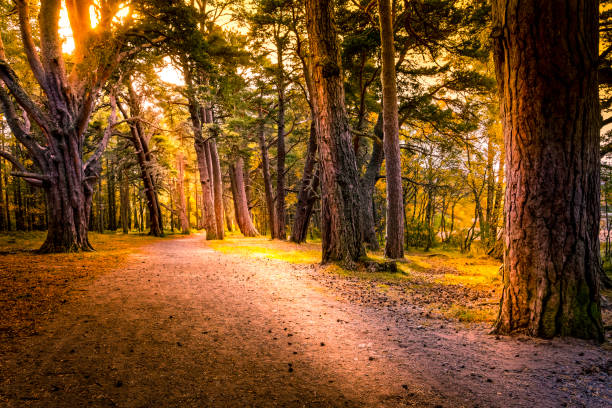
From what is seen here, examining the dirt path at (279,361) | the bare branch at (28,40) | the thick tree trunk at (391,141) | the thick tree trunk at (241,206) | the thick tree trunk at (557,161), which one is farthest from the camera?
the thick tree trunk at (241,206)

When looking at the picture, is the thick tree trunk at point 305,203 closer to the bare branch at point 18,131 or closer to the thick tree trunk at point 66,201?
the thick tree trunk at point 66,201

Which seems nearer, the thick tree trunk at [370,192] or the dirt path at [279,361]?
the dirt path at [279,361]

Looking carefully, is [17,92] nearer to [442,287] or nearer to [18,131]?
[18,131]

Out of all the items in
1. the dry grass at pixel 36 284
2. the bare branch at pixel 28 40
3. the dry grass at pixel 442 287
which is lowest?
the dry grass at pixel 442 287

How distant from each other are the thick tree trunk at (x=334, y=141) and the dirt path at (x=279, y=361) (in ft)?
9.77

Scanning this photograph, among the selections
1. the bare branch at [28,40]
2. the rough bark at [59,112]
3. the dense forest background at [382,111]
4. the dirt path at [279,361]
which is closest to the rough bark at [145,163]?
the dense forest background at [382,111]

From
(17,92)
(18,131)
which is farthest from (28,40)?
(18,131)

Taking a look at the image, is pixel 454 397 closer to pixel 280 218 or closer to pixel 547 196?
pixel 547 196

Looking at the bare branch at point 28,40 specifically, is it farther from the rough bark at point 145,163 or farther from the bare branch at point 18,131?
the rough bark at point 145,163

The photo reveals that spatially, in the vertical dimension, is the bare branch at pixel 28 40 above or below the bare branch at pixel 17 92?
above

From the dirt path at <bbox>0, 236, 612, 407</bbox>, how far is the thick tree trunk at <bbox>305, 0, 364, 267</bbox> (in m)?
2.98

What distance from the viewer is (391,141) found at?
8.22 meters

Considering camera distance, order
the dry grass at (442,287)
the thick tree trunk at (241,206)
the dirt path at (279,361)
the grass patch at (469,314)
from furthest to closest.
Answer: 1. the thick tree trunk at (241,206)
2. the dry grass at (442,287)
3. the grass patch at (469,314)
4. the dirt path at (279,361)

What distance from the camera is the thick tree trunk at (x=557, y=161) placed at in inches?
106
